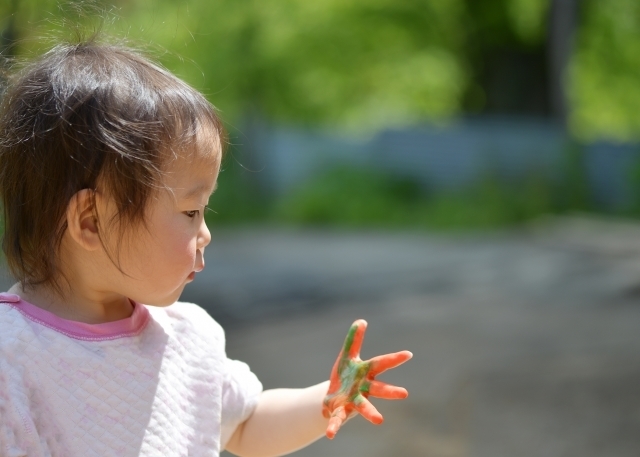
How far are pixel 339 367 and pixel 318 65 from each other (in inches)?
542

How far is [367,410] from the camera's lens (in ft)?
4.35

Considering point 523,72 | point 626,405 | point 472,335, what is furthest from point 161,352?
point 523,72

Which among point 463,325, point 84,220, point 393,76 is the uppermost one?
point 84,220

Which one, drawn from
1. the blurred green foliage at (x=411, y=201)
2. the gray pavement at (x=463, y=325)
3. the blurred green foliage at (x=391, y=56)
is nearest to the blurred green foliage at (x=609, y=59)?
the blurred green foliage at (x=391, y=56)

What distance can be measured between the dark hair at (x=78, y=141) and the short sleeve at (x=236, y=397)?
326mm

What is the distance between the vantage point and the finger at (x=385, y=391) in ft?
4.38

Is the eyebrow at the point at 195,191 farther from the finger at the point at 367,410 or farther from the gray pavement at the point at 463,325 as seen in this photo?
the gray pavement at the point at 463,325

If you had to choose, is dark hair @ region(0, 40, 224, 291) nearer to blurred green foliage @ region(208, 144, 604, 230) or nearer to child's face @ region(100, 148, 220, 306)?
child's face @ region(100, 148, 220, 306)

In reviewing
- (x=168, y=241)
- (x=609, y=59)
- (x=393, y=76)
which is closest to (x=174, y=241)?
(x=168, y=241)

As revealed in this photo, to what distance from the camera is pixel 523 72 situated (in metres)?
16.6

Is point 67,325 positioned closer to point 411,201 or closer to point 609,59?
point 411,201

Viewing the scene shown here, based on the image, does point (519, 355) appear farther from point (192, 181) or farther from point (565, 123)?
point (565, 123)

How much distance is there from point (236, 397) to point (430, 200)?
1180cm

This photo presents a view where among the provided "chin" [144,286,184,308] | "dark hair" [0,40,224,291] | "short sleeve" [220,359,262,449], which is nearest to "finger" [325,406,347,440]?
"short sleeve" [220,359,262,449]
